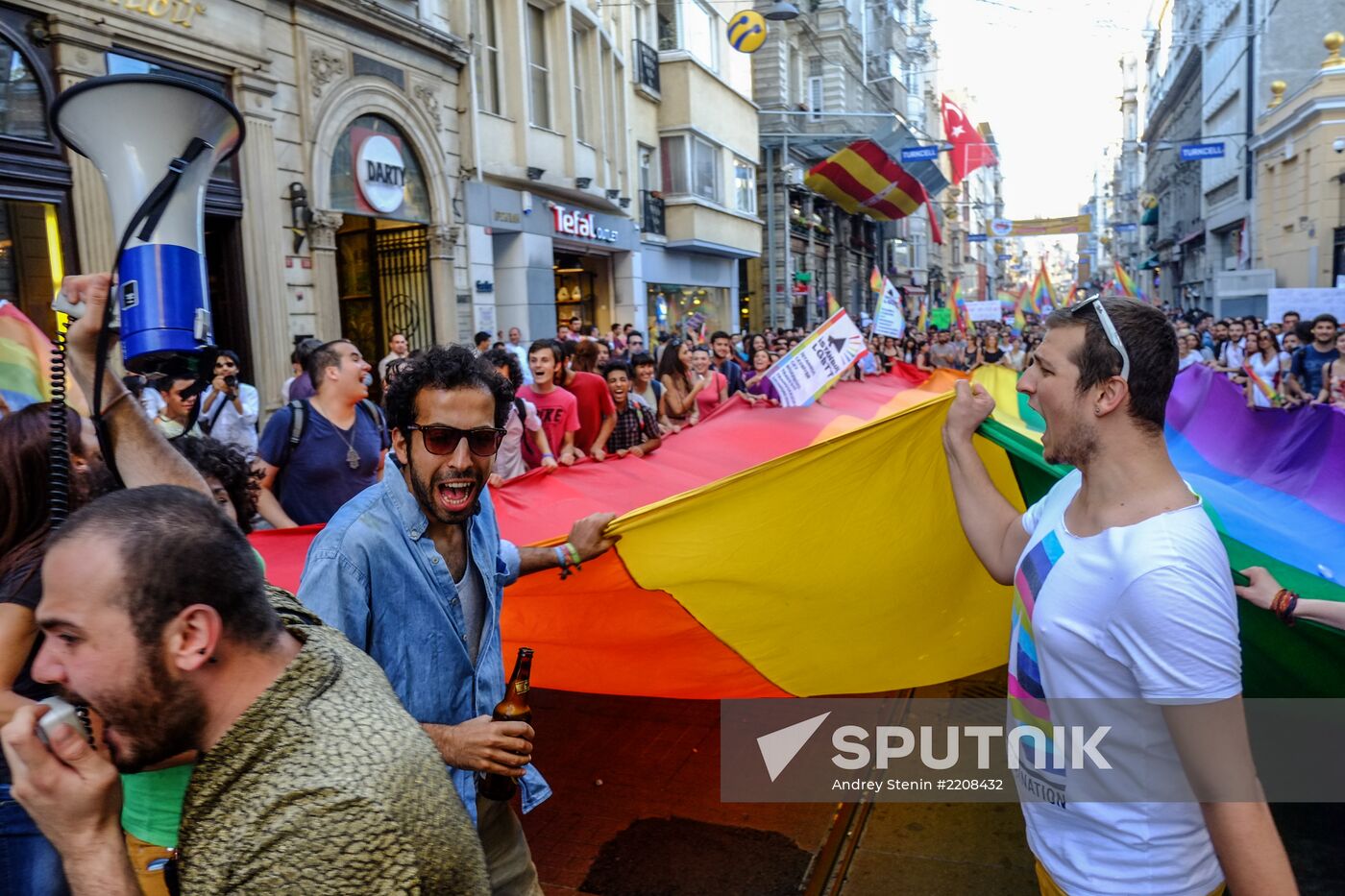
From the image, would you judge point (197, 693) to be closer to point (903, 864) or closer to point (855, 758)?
point (903, 864)

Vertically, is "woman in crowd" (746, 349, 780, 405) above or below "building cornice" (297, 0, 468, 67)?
below

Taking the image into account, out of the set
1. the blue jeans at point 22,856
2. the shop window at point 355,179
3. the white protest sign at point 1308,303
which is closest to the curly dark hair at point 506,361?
the blue jeans at point 22,856

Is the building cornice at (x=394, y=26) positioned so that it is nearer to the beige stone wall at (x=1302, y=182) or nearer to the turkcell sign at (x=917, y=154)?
the turkcell sign at (x=917, y=154)

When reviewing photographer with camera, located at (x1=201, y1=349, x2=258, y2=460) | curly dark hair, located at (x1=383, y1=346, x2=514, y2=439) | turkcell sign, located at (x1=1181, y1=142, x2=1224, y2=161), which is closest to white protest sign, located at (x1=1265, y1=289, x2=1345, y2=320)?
turkcell sign, located at (x1=1181, y1=142, x2=1224, y2=161)

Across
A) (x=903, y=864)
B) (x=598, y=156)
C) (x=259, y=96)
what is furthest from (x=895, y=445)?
(x=598, y=156)

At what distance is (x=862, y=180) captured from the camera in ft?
102

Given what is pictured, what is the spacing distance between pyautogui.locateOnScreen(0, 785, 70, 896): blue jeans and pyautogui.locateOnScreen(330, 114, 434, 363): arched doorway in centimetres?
1249

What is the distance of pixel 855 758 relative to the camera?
4770 mm

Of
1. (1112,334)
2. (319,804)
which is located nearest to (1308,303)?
(1112,334)

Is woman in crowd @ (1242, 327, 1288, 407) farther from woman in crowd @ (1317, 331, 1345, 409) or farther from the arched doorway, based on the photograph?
the arched doorway

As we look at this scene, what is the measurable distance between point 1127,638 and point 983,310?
30971 millimetres

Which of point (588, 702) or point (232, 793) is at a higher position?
point (232, 793)

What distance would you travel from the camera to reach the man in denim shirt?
2.19 metres

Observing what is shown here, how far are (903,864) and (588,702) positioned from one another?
2334mm
